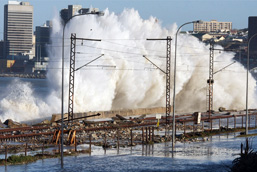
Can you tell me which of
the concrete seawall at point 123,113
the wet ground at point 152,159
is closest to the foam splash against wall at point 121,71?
the concrete seawall at point 123,113

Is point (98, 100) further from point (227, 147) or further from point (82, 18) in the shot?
point (227, 147)

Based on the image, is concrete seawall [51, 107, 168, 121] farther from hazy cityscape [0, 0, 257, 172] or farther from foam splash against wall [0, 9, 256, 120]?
foam splash against wall [0, 9, 256, 120]

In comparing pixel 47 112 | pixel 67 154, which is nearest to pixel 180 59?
pixel 47 112

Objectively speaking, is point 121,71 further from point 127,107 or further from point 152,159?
point 152,159

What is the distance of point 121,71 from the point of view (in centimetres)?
8550

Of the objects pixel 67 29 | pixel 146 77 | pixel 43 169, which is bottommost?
pixel 43 169

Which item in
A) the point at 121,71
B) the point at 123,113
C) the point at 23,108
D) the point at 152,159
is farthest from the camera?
the point at 121,71

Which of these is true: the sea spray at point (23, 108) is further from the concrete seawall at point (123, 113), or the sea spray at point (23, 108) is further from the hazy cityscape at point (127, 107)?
the concrete seawall at point (123, 113)

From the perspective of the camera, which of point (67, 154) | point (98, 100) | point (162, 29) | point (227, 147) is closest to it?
point (67, 154)

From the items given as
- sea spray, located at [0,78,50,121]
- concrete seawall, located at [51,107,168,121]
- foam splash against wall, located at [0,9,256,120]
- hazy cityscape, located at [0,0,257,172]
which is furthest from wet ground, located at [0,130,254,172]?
sea spray, located at [0,78,50,121]

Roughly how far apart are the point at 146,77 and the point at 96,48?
10715 millimetres

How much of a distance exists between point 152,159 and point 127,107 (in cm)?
5200

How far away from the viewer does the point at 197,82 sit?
100 metres

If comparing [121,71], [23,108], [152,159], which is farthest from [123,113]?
[152,159]
